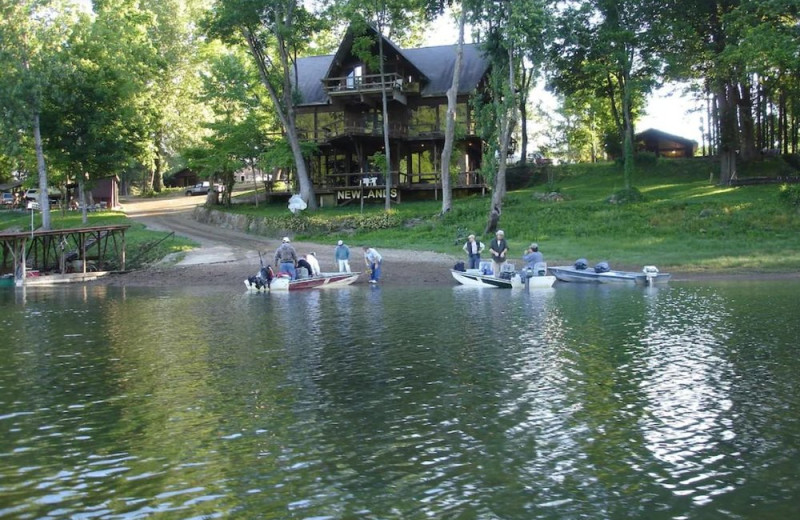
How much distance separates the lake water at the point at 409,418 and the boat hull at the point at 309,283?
10.2 meters

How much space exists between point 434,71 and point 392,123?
5.52 metres

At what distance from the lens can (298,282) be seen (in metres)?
33.2

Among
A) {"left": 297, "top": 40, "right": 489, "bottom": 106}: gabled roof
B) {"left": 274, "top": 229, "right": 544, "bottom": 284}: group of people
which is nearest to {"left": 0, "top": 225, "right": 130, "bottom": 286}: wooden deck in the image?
{"left": 274, "top": 229, "right": 544, "bottom": 284}: group of people

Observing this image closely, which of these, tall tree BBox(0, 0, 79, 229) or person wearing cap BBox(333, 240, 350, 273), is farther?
tall tree BBox(0, 0, 79, 229)

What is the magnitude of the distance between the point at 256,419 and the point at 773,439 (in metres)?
→ 7.42

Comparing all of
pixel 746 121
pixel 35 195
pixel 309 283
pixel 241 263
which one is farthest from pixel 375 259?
pixel 35 195

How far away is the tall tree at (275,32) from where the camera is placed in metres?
51.8

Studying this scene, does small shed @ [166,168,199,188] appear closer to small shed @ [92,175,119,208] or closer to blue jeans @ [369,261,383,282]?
small shed @ [92,175,119,208]

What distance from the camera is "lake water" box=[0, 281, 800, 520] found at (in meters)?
8.56

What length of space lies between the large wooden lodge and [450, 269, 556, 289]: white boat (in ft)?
79.8

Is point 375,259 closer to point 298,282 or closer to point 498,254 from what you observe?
point 298,282

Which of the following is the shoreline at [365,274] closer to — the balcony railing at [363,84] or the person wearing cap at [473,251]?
the person wearing cap at [473,251]

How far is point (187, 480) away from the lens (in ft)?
30.3

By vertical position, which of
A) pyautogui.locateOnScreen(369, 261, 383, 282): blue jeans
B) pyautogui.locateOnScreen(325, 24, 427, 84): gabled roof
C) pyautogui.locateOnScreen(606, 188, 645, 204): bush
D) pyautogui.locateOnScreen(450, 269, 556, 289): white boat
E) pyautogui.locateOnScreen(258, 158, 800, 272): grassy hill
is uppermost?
pyautogui.locateOnScreen(325, 24, 427, 84): gabled roof
